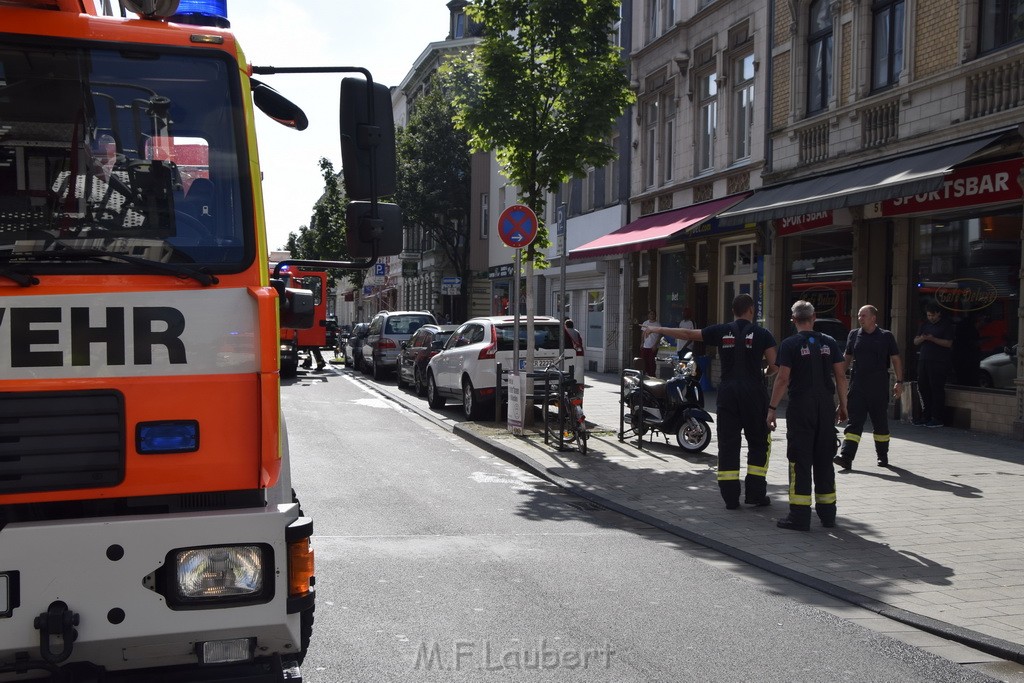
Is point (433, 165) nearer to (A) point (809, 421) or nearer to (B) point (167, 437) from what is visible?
(A) point (809, 421)

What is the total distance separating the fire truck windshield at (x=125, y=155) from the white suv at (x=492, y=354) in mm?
11533

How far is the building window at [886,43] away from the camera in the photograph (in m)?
16.0

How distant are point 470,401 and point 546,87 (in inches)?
197

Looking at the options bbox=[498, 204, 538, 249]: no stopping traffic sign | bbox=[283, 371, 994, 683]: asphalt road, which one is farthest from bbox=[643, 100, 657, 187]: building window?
bbox=[283, 371, 994, 683]: asphalt road

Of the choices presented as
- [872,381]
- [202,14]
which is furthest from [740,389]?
[202,14]

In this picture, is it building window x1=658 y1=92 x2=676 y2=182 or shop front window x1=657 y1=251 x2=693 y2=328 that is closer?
shop front window x1=657 y1=251 x2=693 y2=328

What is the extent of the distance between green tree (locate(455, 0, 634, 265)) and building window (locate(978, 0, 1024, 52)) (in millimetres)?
4820

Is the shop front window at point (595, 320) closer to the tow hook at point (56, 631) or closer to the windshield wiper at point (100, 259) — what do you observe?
the windshield wiper at point (100, 259)

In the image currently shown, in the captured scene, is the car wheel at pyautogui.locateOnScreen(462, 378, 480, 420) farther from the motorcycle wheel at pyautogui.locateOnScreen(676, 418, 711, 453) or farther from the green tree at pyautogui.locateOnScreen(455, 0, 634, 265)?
the motorcycle wheel at pyautogui.locateOnScreen(676, 418, 711, 453)

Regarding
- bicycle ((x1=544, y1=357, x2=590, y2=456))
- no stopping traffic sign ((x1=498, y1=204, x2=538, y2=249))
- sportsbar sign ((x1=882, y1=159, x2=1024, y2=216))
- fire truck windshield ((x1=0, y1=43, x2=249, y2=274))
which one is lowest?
bicycle ((x1=544, y1=357, x2=590, y2=456))

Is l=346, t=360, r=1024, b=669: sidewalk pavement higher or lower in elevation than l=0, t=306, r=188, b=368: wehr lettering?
lower

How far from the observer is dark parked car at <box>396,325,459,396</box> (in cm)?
2155

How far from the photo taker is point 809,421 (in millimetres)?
7863

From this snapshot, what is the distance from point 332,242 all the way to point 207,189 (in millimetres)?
40268
